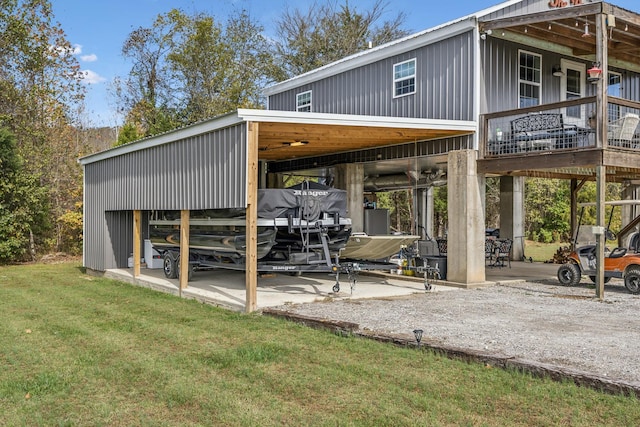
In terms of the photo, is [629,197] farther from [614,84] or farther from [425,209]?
[425,209]

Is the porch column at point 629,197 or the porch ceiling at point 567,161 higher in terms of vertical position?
the porch ceiling at point 567,161

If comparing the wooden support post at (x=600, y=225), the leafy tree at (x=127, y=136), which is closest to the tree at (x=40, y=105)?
the leafy tree at (x=127, y=136)

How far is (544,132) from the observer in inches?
435

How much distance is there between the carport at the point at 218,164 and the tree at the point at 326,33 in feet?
53.5

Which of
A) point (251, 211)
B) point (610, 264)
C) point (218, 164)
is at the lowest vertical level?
point (610, 264)

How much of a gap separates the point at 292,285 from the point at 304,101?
7212mm

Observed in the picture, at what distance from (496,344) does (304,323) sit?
2.46 meters

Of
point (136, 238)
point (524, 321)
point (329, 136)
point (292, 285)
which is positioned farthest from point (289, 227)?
point (524, 321)

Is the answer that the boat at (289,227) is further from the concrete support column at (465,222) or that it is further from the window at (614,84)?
the window at (614,84)

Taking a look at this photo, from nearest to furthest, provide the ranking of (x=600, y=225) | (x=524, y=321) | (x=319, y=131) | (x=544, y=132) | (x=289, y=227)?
(x=524, y=321), (x=600, y=225), (x=289, y=227), (x=319, y=131), (x=544, y=132)

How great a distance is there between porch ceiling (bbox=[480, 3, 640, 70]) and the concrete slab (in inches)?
198

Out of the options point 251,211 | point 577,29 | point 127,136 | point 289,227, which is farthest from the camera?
point 127,136

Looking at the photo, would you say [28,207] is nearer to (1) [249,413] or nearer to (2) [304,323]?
(2) [304,323]

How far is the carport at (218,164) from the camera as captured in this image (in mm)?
8680
